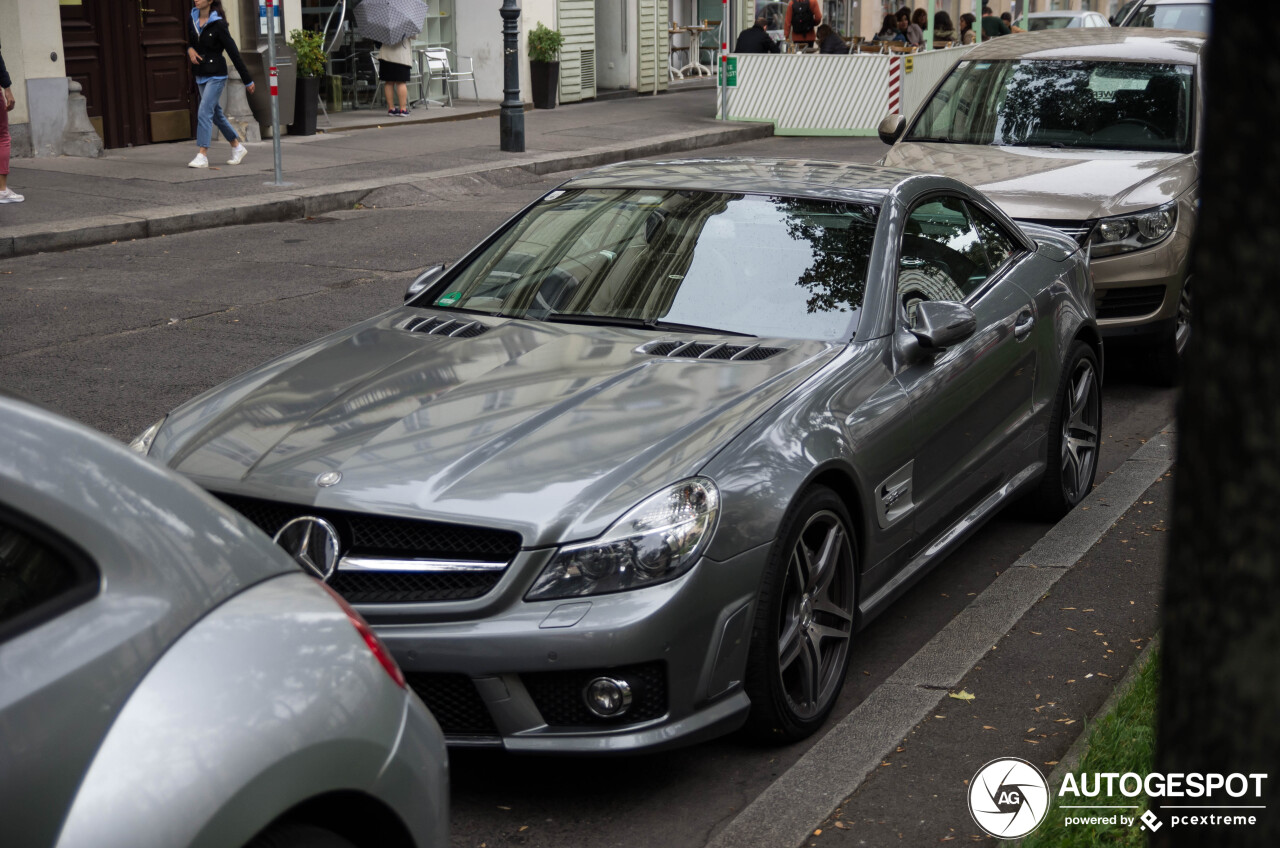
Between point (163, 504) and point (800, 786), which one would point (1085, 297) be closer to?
point (800, 786)

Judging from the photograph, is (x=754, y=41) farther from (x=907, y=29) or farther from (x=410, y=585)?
(x=410, y=585)

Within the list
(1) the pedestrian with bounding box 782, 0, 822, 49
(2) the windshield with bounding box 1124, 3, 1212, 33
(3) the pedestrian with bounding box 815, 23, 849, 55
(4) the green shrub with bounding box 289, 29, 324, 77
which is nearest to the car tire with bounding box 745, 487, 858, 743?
(4) the green shrub with bounding box 289, 29, 324, 77

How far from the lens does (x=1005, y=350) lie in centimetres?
555

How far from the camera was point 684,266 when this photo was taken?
17.0ft

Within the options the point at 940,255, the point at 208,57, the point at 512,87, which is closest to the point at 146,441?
the point at 940,255

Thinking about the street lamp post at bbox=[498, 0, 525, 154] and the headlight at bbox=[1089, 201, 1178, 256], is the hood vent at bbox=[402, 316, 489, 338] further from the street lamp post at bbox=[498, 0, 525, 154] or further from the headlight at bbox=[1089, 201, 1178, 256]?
the street lamp post at bbox=[498, 0, 525, 154]

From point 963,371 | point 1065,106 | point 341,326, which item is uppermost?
point 1065,106

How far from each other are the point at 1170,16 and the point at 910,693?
1764 centimetres

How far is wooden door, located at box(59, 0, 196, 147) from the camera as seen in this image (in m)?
17.5

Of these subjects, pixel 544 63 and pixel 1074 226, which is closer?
pixel 1074 226

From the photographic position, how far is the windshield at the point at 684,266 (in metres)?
5.00

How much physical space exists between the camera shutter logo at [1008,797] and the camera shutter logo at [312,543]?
1761 mm

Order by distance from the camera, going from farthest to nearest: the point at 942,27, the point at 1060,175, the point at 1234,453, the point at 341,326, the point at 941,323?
1. the point at 942,27
2. the point at 341,326
3. the point at 1060,175
4. the point at 941,323
5. the point at 1234,453

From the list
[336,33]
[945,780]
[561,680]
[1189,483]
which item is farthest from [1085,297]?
[336,33]
